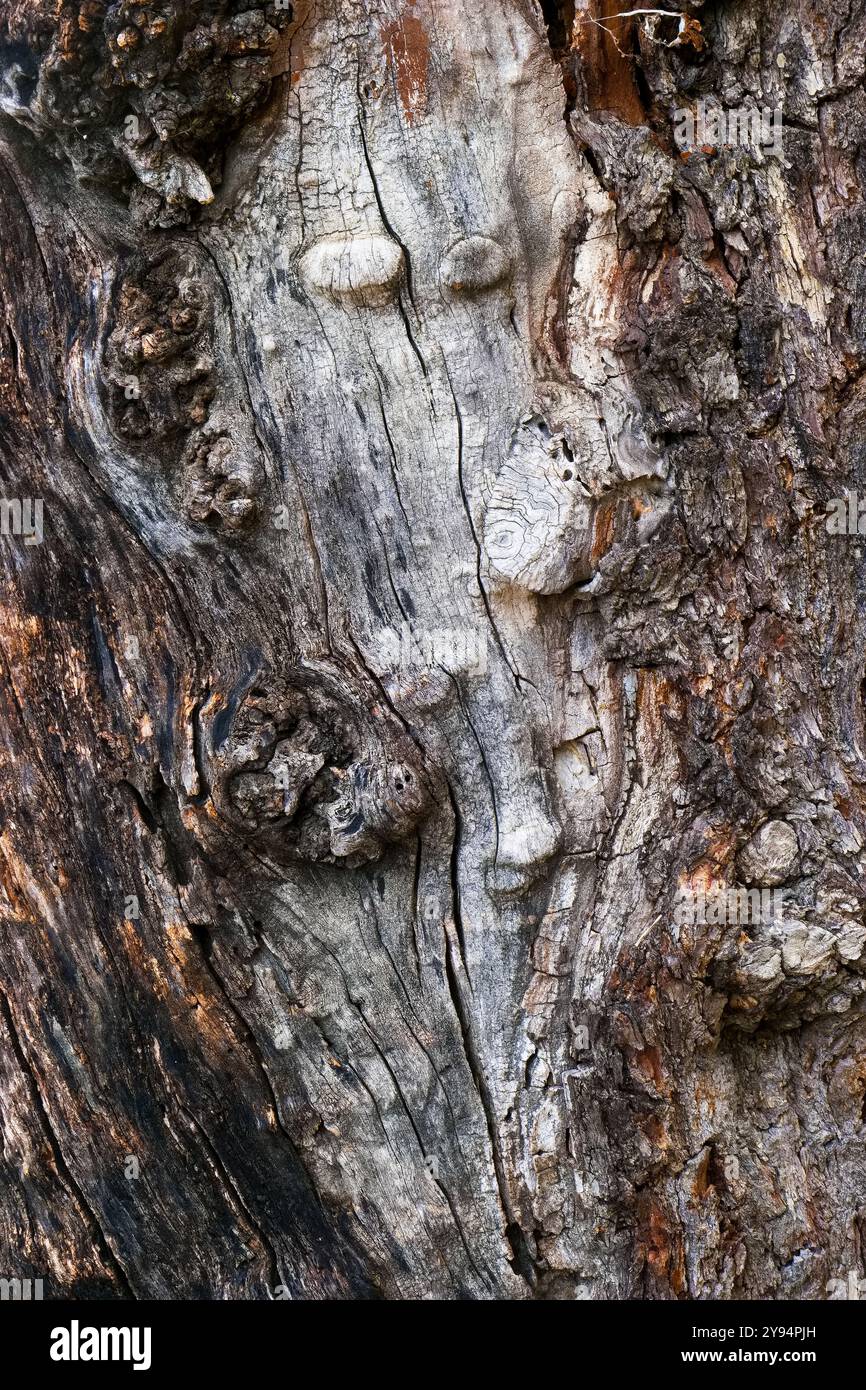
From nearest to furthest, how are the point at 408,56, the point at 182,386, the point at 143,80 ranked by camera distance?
1. the point at 143,80
2. the point at 408,56
3. the point at 182,386

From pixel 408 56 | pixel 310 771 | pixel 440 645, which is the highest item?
pixel 408 56

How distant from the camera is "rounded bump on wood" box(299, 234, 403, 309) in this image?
2637 millimetres

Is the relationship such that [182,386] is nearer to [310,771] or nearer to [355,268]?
[355,268]

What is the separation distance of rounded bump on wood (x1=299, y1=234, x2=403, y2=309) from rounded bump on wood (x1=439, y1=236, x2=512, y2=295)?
13cm

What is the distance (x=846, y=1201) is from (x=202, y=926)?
2006mm

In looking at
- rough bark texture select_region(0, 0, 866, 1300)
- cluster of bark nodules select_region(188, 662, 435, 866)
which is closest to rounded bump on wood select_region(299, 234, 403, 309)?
rough bark texture select_region(0, 0, 866, 1300)

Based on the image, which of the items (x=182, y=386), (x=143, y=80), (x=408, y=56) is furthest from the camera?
(x=182, y=386)

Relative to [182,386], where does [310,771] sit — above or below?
below

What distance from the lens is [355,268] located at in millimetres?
2639

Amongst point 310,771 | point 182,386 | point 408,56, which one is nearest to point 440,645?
point 310,771

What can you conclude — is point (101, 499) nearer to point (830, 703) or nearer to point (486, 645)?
point (486, 645)

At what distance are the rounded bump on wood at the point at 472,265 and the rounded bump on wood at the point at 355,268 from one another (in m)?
0.13

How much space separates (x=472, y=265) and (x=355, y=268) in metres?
0.31

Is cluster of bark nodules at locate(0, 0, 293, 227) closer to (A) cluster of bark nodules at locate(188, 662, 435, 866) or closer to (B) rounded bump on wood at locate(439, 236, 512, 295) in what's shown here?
(B) rounded bump on wood at locate(439, 236, 512, 295)
